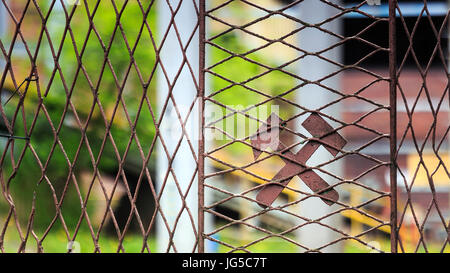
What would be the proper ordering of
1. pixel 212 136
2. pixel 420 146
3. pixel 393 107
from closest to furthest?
pixel 393 107 < pixel 212 136 < pixel 420 146

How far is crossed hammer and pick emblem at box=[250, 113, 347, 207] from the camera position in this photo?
1218mm

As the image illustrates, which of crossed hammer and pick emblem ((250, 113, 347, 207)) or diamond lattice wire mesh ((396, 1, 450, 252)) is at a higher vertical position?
diamond lattice wire mesh ((396, 1, 450, 252))

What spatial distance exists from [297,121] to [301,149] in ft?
1.84

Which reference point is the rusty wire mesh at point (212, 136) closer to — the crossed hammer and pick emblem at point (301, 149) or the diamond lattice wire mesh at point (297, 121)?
the diamond lattice wire mesh at point (297, 121)

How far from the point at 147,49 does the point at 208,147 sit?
2.08 ft

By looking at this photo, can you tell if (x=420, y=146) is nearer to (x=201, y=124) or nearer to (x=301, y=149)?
(x=301, y=149)

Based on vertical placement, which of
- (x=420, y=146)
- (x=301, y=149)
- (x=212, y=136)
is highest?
(x=420, y=146)

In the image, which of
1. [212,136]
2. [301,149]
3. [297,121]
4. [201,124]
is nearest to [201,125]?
[201,124]

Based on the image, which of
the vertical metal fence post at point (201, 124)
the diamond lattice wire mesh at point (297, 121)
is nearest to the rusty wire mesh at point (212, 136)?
the diamond lattice wire mesh at point (297, 121)

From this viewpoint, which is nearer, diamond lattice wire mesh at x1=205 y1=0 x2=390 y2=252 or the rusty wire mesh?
diamond lattice wire mesh at x1=205 y1=0 x2=390 y2=252

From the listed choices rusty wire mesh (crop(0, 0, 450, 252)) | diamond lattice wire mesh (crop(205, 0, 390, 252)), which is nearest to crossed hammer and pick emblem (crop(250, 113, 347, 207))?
diamond lattice wire mesh (crop(205, 0, 390, 252))

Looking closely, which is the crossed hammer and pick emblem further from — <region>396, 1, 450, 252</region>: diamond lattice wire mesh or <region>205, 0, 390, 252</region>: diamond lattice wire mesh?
<region>396, 1, 450, 252</region>: diamond lattice wire mesh

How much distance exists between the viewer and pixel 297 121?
178cm

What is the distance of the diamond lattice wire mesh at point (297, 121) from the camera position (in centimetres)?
128
